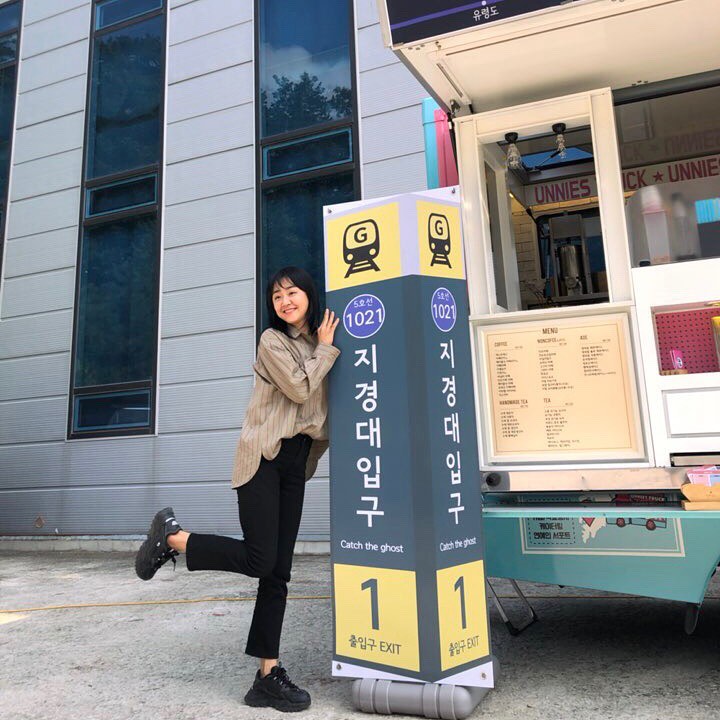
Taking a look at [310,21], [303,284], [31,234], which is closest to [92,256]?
[31,234]

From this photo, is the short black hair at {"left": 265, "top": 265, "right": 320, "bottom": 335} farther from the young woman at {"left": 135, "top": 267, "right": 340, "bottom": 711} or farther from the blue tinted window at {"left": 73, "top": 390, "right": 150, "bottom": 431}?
the blue tinted window at {"left": 73, "top": 390, "right": 150, "bottom": 431}

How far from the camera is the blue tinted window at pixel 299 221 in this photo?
7859 millimetres

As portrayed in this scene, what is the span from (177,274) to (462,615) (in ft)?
22.4

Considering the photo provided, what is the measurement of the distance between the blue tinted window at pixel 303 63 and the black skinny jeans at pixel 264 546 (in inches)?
248

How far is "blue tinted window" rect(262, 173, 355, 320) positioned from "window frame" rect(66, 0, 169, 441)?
5.25ft

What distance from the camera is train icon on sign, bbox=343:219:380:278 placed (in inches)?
109

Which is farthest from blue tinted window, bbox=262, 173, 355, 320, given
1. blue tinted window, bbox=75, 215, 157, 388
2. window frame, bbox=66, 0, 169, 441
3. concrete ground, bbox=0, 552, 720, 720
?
concrete ground, bbox=0, 552, 720, 720

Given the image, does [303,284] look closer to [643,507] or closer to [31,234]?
[643,507]

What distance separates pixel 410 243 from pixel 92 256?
25.2ft

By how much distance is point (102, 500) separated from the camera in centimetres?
826

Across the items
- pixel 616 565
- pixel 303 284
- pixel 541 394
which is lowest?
pixel 616 565

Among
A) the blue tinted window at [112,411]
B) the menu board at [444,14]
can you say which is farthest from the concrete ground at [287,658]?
the blue tinted window at [112,411]

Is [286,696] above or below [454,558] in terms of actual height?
below

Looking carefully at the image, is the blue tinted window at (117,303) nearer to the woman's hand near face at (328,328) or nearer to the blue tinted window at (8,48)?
the blue tinted window at (8,48)
